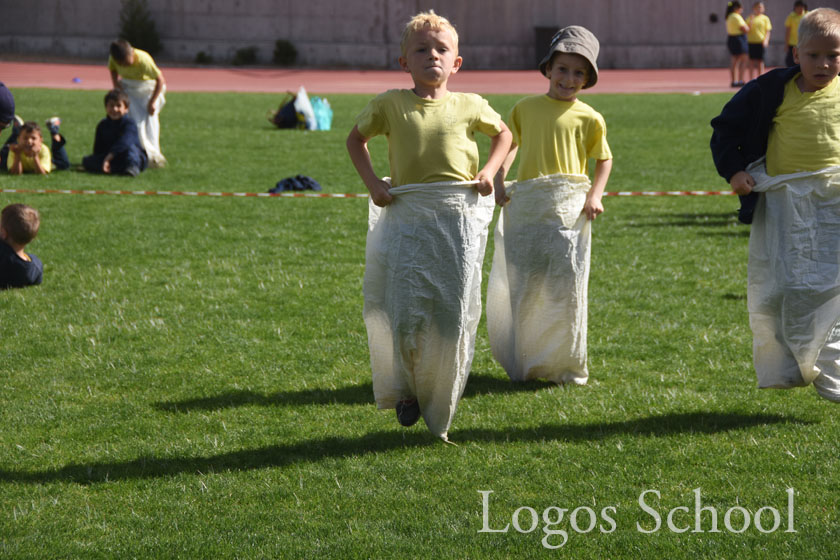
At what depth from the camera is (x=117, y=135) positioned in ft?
48.9

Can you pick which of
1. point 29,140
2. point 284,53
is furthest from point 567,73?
point 284,53

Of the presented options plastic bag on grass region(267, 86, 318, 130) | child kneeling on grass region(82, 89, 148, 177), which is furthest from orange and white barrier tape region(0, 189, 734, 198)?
plastic bag on grass region(267, 86, 318, 130)

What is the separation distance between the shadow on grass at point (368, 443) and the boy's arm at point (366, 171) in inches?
48.1

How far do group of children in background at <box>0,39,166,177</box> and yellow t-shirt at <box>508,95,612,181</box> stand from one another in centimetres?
949

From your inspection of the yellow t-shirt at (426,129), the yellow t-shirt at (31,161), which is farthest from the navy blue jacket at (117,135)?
the yellow t-shirt at (426,129)

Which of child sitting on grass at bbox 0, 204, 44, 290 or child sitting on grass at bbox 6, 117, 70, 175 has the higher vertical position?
child sitting on grass at bbox 6, 117, 70, 175

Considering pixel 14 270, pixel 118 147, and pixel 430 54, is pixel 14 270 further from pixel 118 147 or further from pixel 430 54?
pixel 118 147

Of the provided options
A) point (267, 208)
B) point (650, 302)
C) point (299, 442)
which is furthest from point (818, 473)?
point (267, 208)

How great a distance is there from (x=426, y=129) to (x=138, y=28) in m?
38.4

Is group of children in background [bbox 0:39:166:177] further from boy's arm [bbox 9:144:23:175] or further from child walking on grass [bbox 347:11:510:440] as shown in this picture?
child walking on grass [bbox 347:11:510:440]

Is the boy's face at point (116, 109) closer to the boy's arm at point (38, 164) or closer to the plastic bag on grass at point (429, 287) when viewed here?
the boy's arm at point (38, 164)

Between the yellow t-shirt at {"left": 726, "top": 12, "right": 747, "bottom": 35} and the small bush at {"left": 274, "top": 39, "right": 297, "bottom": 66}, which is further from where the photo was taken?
the small bush at {"left": 274, "top": 39, "right": 297, "bottom": 66}

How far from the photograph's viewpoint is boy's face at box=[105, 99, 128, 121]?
1440 cm

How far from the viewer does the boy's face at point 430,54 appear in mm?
5008
